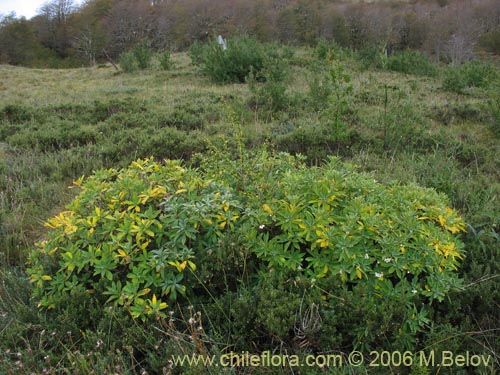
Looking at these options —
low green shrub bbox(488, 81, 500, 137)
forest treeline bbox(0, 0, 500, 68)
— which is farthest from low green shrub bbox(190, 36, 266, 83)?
forest treeline bbox(0, 0, 500, 68)

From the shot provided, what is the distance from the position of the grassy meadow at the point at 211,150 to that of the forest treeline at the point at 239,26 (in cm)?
2031

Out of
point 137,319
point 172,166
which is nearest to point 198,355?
point 137,319

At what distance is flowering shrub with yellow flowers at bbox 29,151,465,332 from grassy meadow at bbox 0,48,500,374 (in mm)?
219

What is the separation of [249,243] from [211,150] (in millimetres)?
1498

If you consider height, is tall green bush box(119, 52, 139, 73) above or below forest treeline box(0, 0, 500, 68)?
below

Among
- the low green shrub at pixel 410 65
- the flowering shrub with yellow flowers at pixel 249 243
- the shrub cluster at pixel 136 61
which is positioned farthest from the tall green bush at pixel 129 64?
the flowering shrub with yellow flowers at pixel 249 243

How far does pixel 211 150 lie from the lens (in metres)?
3.77

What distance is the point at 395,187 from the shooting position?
9.53 ft

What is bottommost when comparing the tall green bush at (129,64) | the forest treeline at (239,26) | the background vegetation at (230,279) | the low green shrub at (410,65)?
the background vegetation at (230,279)

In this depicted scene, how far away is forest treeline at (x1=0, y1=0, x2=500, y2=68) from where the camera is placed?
101ft

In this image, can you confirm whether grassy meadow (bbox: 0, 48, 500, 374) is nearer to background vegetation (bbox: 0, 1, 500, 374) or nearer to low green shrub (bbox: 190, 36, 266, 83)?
background vegetation (bbox: 0, 1, 500, 374)

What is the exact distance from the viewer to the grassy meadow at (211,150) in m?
2.31

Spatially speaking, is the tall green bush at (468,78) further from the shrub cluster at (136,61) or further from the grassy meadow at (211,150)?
the shrub cluster at (136,61)

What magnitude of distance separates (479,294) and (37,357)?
2.67 m
